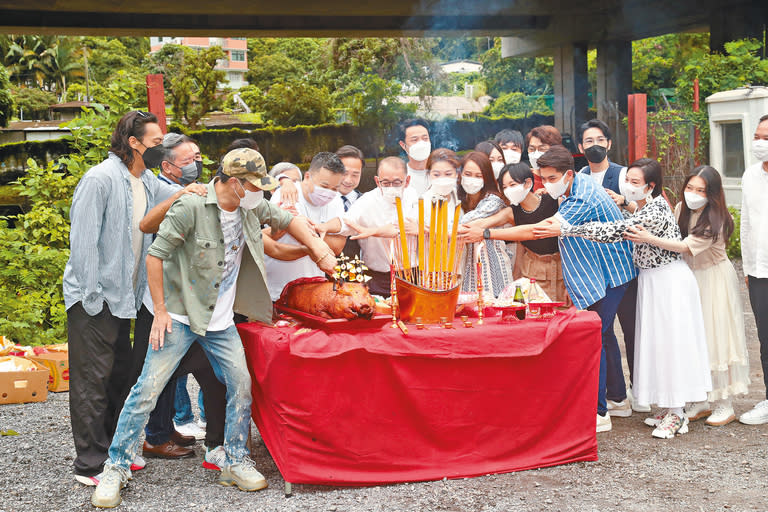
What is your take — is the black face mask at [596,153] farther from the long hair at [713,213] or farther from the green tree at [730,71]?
the green tree at [730,71]

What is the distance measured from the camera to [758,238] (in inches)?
185

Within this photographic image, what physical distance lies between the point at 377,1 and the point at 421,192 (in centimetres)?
1316

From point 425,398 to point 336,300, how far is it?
66 cm

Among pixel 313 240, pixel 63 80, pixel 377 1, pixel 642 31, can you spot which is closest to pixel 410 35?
pixel 377 1

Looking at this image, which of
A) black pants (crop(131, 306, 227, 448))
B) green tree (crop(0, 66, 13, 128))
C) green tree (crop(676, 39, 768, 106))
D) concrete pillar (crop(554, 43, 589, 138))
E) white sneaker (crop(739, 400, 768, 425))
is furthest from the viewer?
green tree (crop(0, 66, 13, 128))

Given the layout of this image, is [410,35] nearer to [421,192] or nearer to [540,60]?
[421,192]

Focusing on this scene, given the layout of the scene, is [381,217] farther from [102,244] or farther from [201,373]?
[102,244]

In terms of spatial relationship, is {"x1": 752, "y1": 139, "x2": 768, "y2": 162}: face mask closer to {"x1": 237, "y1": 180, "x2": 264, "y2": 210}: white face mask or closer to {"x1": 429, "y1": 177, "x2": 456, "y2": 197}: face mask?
{"x1": 429, "y1": 177, "x2": 456, "y2": 197}: face mask

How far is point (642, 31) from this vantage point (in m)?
20.7

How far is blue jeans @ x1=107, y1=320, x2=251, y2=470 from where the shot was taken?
148 inches

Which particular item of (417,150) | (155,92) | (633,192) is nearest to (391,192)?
(417,150)

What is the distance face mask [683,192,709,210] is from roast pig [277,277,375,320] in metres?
2.12

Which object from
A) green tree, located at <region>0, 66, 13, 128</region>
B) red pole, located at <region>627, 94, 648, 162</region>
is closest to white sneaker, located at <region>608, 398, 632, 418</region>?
red pole, located at <region>627, 94, 648, 162</region>

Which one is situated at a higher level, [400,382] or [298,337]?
[298,337]
